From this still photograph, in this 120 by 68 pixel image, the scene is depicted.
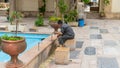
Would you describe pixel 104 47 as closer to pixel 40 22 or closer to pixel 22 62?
pixel 22 62

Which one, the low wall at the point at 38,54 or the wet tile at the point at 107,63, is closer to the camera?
the low wall at the point at 38,54

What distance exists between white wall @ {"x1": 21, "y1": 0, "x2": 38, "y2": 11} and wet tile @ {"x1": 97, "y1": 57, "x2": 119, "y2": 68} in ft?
37.4

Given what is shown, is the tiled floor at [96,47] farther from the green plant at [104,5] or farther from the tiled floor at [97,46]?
the green plant at [104,5]

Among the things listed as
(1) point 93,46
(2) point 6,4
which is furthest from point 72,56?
(2) point 6,4

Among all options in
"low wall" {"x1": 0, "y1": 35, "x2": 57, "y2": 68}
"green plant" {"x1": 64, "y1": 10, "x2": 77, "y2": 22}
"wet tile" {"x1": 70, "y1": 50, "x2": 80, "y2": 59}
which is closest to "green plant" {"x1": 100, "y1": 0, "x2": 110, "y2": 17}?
"green plant" {"x1": 64, "y1": 10, "x2": 77, "y2": 22}

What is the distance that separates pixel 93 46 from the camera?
10.4 m

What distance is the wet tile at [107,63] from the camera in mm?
7680

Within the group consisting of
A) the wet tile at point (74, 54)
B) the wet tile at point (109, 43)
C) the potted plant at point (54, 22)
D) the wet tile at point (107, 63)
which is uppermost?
the potted plant at point (54, 22)

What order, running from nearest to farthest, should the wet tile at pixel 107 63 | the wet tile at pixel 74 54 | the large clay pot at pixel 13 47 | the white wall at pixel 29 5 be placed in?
the large clay pot at pixel 13 47
the wet tile at pixel 107 63
the wet tile at pixel 74 54
the white wall at pixel 29 5

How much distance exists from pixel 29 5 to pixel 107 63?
12157 mm

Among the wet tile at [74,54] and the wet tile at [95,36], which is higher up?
the wet tile at [95,36]

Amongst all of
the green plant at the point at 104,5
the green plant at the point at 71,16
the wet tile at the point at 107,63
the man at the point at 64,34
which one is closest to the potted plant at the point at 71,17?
the green plant at the point at 71,16

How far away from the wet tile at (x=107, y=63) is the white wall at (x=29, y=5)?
37.4 ft

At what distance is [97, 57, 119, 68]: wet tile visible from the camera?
7.68m
